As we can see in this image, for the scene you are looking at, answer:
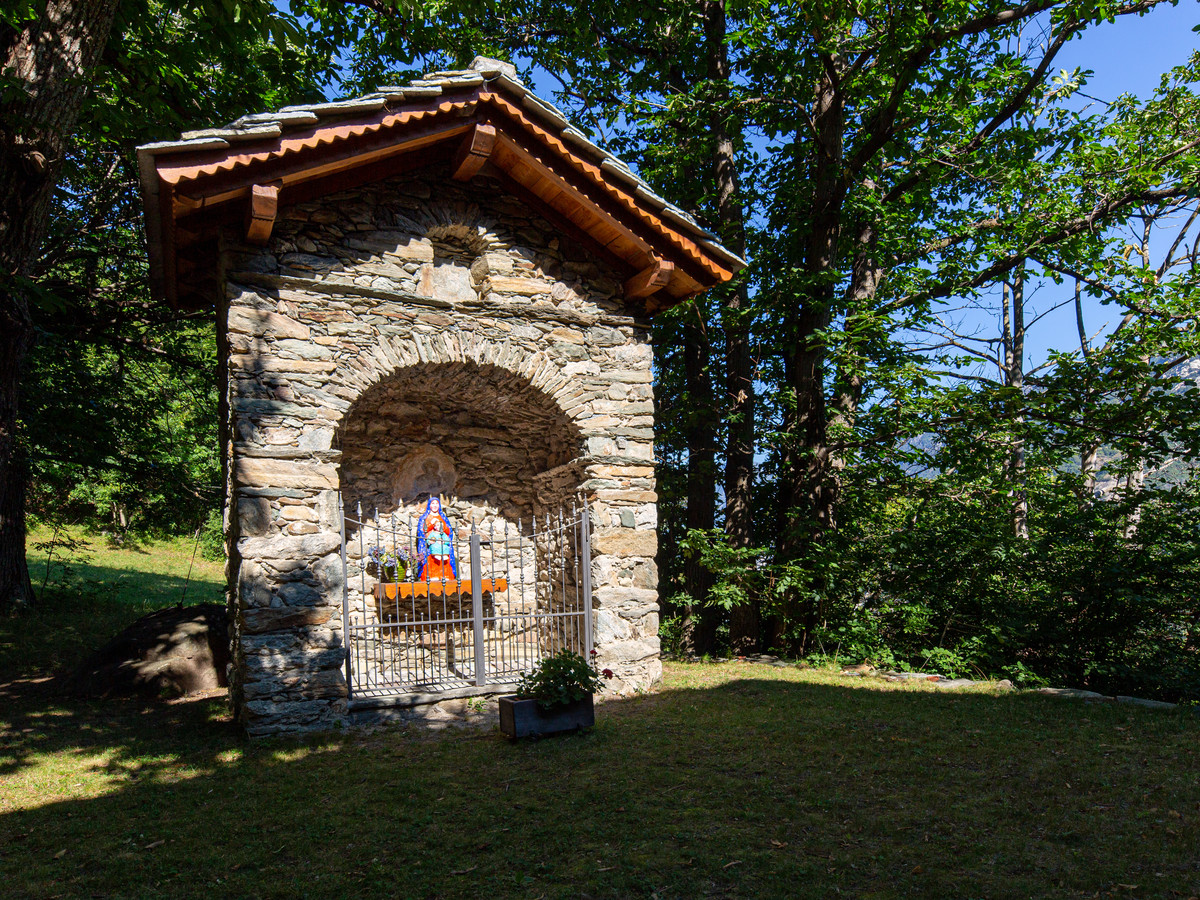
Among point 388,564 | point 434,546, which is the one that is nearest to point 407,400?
point 434,546

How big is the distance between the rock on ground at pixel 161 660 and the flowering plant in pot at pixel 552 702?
3.55 metres

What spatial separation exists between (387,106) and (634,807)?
209 inches

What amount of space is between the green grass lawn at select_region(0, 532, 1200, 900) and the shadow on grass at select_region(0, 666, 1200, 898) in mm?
16

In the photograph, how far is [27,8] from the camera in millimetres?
4539

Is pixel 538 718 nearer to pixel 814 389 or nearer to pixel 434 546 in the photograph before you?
pixel 434 546

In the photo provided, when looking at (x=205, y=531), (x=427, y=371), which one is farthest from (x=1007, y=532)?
(x=205, y=531)

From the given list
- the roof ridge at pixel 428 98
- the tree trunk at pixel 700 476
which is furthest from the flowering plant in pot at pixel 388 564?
the tree trunk at pixel 700 476

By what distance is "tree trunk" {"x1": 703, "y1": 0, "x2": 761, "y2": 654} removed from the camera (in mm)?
10297

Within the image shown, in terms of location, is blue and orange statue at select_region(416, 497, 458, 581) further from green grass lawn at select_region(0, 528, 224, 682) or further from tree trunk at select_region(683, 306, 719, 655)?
tree trunk at select_region(683, 306, 719, 655)

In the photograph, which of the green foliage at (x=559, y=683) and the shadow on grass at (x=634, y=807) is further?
the green foliage at (x=559, y=683)

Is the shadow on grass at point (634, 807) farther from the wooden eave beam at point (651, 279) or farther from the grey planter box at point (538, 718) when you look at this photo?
the wooden eave beam at point (651, 279)

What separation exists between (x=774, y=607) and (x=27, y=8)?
8.47 m

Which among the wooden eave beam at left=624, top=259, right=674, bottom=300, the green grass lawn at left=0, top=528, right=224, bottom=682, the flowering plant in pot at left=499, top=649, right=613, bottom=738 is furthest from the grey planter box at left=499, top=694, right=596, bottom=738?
the green grass lawn at left=0, top=528, right=224, bottom=682

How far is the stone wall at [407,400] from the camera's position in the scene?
18.4ft
